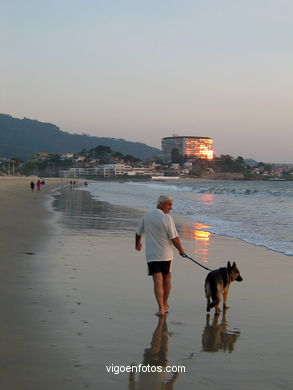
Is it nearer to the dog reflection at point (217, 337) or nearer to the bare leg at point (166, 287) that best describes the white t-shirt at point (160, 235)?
the bare leg at point (166, 287)

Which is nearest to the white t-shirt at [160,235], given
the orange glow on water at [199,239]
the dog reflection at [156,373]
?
the dog reflection at [156,373]

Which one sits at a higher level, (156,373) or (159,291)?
(159,291)

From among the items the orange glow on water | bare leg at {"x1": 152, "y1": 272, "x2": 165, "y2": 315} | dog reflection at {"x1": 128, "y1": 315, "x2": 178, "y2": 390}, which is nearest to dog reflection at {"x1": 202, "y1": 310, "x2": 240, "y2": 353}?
dog reflection at {"x1": 128, "y1": 315, "x2": 178, "y2": 390}

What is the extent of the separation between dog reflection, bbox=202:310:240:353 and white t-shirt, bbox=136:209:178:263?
0.94 meters

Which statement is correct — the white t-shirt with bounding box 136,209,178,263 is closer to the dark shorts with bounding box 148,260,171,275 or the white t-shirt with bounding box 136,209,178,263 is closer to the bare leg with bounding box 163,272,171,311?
the dark shorts with bounding box 148,260,171,275

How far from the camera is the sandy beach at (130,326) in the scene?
3932 mm

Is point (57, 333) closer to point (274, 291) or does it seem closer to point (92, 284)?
point (92, 284)

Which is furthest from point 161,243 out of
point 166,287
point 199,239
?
point 199,239

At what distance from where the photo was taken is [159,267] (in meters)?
6.04

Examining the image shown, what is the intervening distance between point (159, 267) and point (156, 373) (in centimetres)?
209

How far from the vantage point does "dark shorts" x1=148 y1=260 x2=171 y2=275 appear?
604 cm

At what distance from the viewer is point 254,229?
54.1ft

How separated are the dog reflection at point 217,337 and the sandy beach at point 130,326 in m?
0.01

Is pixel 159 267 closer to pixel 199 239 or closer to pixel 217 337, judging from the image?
pixel 217 337
